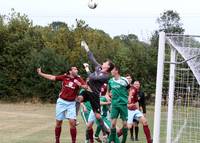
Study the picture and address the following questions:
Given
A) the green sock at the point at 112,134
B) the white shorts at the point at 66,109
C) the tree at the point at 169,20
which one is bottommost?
the green sock at the point at 112,134

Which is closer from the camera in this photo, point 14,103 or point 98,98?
point 98,98

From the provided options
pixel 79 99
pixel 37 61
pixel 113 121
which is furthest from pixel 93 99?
pixel 37 61

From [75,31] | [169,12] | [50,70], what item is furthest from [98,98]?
[169,12]

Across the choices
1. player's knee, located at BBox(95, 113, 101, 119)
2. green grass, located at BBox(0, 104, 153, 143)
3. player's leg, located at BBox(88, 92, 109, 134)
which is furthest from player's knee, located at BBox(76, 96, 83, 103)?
green grass, located at BBox(0, 104, 153, 143)

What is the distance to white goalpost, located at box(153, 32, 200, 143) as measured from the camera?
10.2 metres

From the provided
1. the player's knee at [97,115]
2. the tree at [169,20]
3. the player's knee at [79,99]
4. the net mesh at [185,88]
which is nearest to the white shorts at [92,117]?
the player's knee at [97,115]

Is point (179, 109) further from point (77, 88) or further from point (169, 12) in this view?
point (169, 12)

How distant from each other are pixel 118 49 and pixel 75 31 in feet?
23.4

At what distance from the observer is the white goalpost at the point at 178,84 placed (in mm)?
10227

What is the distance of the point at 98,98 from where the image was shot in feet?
45.5

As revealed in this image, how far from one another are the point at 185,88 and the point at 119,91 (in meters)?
1.56

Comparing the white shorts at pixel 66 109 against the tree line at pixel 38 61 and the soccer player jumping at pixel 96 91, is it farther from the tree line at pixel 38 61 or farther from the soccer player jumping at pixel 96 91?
the tree line at pixel 38 61

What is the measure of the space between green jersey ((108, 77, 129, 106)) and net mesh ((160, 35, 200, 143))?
3.07ft

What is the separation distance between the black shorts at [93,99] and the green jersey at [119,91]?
2.40ft
